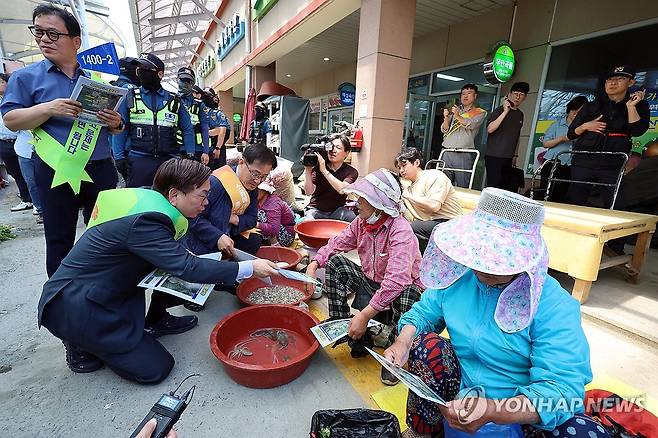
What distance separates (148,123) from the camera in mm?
3023

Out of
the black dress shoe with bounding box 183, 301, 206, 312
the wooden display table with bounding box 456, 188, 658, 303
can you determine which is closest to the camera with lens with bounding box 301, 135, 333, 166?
the black dress shoe with bounding box 183, 301, 206, 312

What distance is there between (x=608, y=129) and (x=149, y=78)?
442cm

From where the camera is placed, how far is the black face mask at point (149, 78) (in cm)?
291

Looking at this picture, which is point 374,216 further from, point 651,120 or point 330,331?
point 651,120

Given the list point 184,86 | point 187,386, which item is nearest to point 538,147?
point 184,86

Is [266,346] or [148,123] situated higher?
[148,123]

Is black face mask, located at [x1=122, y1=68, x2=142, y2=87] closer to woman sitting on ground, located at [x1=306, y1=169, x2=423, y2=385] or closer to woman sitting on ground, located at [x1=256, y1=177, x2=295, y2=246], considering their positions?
woman sitting on ground, located at [x1=256, y1=177, x2=295, y2=246]

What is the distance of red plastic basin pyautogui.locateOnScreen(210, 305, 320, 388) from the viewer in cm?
149

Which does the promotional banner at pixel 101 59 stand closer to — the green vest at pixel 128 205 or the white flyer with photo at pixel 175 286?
the green vest at pixel 128 205

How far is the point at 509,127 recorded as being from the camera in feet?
13.5

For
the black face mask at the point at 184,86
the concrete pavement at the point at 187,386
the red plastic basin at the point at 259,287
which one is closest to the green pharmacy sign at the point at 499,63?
the concrete pavement at the point at 187,386

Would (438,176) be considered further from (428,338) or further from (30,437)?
(30,437)

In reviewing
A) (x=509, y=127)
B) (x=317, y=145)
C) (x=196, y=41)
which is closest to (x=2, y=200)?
(x=317, y=145)

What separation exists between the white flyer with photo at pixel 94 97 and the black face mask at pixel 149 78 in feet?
3.60
